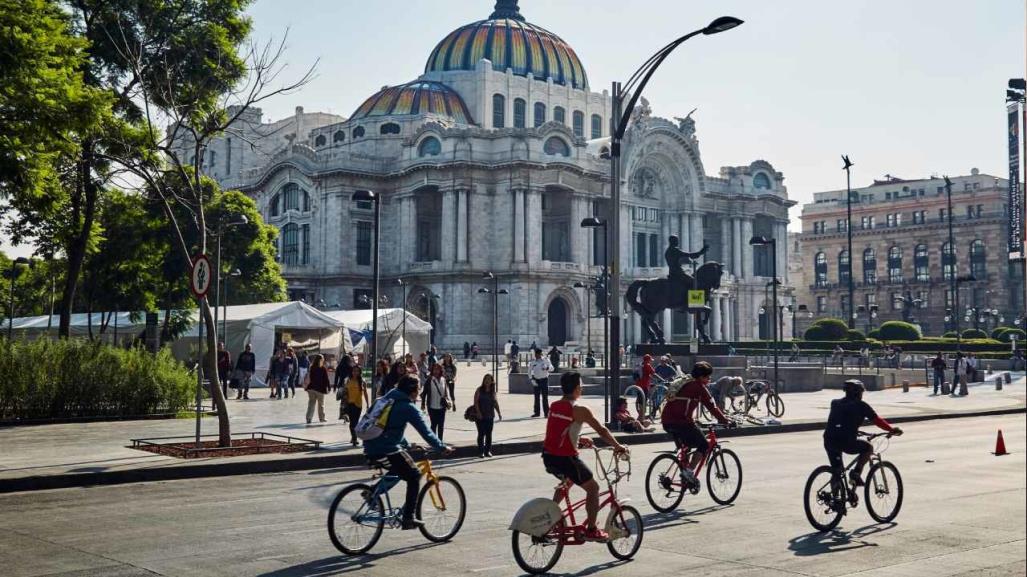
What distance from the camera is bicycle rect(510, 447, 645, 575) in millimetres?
8945

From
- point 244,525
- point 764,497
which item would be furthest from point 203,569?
point 764,497

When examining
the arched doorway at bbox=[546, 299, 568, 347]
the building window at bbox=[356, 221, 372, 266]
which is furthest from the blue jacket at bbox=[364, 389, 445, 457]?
the building window at bbox=[356, 221, 372, 266]

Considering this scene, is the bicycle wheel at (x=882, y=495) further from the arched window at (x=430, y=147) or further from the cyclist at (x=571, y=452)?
the arched window at (x=430, y=147)

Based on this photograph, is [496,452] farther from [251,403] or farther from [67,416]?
[251,403]

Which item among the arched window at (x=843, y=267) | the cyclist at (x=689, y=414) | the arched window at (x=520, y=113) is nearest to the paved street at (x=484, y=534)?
the cyclist at (x=689, y=414)

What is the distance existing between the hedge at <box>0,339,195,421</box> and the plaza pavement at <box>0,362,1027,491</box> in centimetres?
85

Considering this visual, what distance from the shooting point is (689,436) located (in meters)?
12.6

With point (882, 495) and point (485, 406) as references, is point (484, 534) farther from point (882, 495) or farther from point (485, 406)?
point (485, 406)

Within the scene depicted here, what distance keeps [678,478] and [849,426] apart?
2263 millimetres

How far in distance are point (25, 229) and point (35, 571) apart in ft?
104

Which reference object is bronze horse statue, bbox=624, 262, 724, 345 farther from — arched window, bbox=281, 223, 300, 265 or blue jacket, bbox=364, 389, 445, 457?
arched window, bbox=281, 223, 300, 265

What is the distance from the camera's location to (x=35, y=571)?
920 cm

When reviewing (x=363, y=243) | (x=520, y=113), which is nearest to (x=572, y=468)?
(x=363, y=243)

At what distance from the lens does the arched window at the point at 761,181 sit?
108 metres
